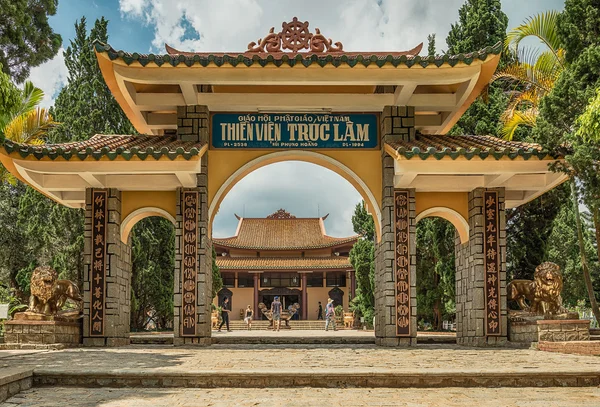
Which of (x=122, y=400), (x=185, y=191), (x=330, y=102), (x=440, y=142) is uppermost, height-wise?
(x=330, y=102)

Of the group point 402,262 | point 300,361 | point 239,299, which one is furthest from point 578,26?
point 239,299

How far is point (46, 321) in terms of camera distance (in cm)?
987

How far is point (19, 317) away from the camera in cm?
1017

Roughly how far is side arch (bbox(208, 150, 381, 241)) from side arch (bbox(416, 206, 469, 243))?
83 centimetres

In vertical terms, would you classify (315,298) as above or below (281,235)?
below

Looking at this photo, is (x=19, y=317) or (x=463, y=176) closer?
(x=19, y=317)

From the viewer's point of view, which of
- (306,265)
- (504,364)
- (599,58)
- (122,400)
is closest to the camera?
(122,400)

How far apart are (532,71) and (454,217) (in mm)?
4096

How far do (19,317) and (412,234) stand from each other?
6.05m

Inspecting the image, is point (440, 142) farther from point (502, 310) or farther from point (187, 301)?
point (187, 301)

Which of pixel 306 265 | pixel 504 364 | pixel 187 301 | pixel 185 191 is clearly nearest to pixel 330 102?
pixel 185 191

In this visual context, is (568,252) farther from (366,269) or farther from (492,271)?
(492,271)

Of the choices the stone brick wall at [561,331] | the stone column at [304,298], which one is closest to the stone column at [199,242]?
the stone brick wall at [561,331]

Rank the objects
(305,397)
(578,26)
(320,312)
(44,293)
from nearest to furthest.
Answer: (305,397)
(578,26)
(44,293)
(320,312)
